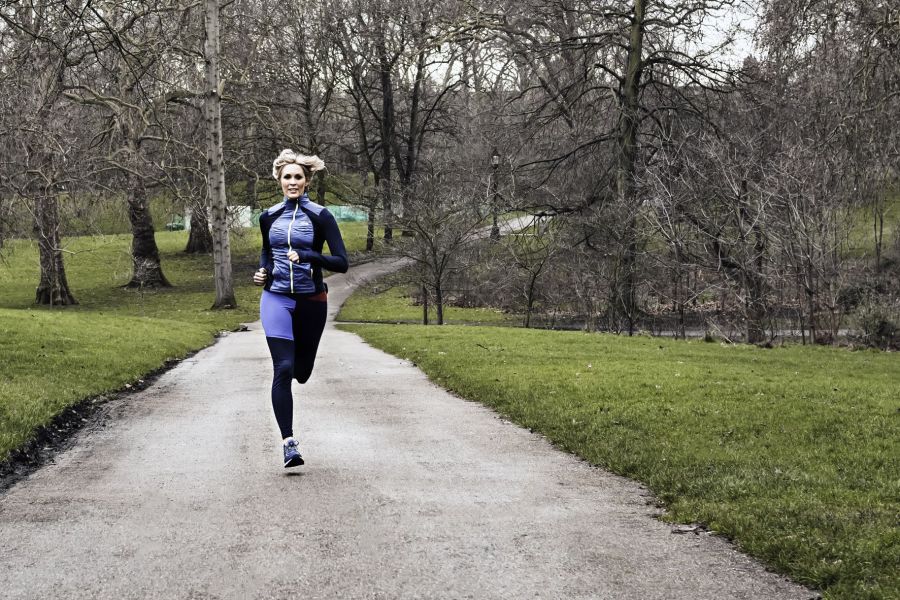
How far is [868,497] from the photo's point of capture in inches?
224

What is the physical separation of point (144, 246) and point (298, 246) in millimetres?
34394

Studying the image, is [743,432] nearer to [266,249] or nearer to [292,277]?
[292,277]

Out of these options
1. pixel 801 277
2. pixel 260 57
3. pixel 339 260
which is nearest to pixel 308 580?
pixel 339 260

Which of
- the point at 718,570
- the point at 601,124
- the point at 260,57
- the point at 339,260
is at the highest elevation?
the point at 260,57

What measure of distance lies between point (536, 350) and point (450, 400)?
19.2 ft

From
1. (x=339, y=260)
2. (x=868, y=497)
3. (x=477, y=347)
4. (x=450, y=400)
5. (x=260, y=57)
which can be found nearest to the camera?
(x=868, y=497)

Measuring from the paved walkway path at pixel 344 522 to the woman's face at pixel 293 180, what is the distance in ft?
6.90

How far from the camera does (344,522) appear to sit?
5.09 meters

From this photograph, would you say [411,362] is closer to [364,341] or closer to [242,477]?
[364,341]

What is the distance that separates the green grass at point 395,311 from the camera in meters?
35.0

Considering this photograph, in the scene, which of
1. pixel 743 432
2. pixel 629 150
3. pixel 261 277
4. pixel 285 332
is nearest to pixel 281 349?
pixel 285 332

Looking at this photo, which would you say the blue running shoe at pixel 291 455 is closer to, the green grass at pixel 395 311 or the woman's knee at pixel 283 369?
the woman's knee at pixel 283 369

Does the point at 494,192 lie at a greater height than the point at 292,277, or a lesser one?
greater

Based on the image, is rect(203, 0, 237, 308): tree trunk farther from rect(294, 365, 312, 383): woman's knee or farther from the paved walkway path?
rect(294, 365, 312, 383): woman's knee
